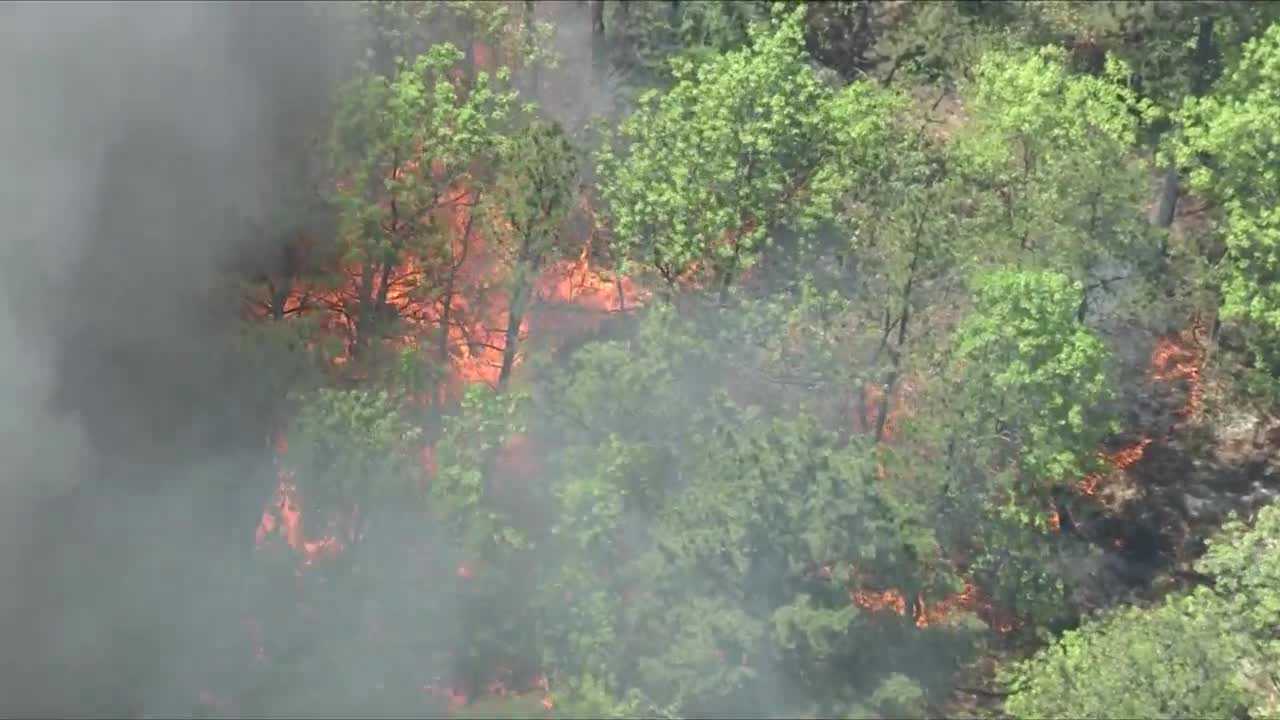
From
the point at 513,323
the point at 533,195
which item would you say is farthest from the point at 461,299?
the point at 533,195

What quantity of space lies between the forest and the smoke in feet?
0.33

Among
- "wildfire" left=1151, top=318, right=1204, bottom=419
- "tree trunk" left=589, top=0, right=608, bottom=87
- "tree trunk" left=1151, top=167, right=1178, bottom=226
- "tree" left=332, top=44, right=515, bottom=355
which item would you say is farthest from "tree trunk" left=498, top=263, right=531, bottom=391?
"wildfire" left=1151, top=318, right=1204, bottom=419

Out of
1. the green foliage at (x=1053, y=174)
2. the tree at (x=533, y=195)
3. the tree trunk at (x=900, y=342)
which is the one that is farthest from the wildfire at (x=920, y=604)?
the tree at (x=533, y=195)

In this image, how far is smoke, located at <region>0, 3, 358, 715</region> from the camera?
1230 inches

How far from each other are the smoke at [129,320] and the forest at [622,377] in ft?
0.33

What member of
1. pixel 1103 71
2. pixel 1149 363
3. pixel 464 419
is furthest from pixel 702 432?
pixel 1103 71

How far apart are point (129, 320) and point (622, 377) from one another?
36.0 ft

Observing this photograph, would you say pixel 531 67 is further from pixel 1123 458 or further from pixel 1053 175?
pixel 1123 458

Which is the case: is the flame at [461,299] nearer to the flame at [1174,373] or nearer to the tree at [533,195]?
the tree at [533,195]

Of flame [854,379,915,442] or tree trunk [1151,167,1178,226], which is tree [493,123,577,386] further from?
tree trunk [1151,167,1178,226]

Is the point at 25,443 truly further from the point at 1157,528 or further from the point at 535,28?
the point at 1157,528

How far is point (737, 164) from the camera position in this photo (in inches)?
1458

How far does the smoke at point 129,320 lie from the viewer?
3125cm

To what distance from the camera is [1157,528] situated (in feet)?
133
